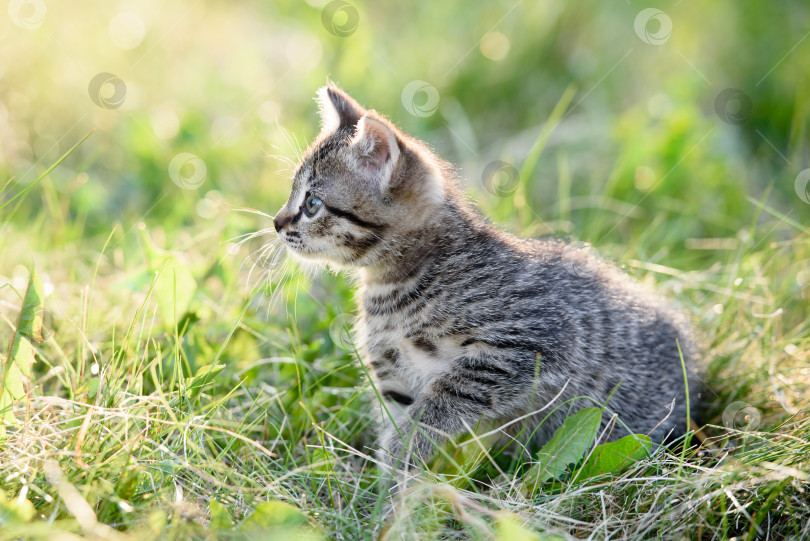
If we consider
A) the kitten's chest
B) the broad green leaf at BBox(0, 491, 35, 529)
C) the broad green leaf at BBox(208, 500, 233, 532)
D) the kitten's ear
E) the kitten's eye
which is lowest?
the broad green leaf at BBox(0, 491, 35, 529)

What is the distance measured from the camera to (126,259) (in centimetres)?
343

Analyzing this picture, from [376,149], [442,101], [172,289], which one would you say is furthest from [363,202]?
[442,101]

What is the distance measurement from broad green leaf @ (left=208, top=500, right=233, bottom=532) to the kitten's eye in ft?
A: 3.73

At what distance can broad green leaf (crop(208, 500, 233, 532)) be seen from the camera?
180 cm

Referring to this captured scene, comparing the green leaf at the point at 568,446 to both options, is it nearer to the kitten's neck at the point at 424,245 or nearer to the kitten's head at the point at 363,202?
the kitten's neck at the point at 424,245

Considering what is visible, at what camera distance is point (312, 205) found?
8.57 feet

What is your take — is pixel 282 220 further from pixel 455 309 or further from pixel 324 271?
pixel 324 271

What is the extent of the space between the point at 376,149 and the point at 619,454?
1331 millimetres

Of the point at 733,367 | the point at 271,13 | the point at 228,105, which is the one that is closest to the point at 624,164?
the point at 733,367

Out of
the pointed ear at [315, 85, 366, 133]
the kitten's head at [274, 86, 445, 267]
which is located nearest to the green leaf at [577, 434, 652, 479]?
the kitten's head at [274, 86, 445, 267]

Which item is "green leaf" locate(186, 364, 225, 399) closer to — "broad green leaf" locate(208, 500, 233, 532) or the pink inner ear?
"broad green leaf" locate(208, 500, 233, 532)

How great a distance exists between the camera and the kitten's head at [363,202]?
2.51m

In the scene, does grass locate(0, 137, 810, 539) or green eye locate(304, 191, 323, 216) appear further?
green eye locate(304, 191, 323, 216)

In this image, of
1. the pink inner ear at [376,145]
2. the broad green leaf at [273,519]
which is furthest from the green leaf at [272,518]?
the pink inner ear at [376,145]
